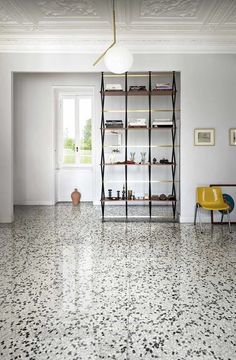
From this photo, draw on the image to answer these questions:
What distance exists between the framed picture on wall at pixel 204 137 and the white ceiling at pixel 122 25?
152 centimetres

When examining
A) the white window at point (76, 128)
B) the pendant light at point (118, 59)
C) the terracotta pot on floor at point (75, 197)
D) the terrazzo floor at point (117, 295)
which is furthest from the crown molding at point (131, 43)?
the terracotta pot on floor at point (75, 197)

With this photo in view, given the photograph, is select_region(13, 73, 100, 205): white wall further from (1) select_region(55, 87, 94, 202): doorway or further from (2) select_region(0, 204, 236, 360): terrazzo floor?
(2) select_region(0, 204, 236, 360): terrazzo floor

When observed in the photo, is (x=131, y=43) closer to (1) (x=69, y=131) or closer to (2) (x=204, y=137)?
(2) (x=204, y=137)

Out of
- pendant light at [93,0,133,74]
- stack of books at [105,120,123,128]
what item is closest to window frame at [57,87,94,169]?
stack of books at [105,120,123,128]

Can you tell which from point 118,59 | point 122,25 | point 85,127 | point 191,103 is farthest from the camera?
point 85,127

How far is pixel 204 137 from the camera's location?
6945mm

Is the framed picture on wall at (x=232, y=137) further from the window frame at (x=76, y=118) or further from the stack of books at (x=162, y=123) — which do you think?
the window frame at (x=76, y=118)

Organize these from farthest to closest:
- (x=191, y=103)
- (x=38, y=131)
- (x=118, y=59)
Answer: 1. (x=38, y=131)
2. (x=191, y=103)
3. (x=118, y=59)

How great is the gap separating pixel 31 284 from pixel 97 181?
5.91 meters

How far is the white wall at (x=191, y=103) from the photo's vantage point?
270 inches

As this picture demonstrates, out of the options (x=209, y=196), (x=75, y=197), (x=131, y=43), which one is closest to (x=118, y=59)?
(x=131, y=43)

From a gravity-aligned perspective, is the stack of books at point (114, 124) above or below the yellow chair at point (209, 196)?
above

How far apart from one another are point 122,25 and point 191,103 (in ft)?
6.41

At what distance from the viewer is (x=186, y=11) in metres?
5.58
